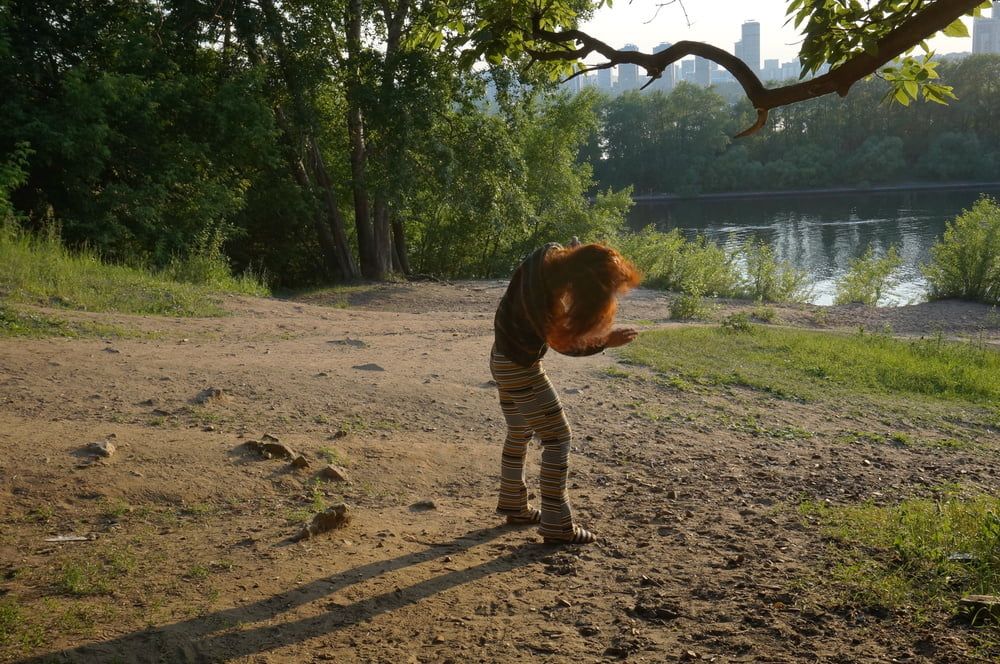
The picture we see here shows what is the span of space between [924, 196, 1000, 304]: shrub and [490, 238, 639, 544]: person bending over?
1724 centimetres

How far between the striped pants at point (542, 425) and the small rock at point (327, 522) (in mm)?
857

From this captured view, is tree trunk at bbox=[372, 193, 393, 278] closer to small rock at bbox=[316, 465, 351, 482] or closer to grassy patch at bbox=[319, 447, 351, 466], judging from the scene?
grassy patch at bbox=[319, 447, 351, 466]

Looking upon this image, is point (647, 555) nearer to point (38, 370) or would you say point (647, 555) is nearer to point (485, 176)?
point (38, 370)

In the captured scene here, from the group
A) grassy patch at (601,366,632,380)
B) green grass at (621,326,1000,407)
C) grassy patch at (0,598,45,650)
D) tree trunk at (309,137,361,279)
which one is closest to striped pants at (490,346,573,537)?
grassy patch at (0,598,45,650)

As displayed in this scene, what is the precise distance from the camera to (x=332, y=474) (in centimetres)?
501

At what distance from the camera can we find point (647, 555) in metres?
4.32

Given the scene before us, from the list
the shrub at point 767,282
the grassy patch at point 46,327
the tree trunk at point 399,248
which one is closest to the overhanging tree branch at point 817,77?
the grassy patch at point 46,327

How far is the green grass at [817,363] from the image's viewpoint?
8.88 metres

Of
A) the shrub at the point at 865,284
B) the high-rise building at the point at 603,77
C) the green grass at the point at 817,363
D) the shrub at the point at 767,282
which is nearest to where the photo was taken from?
the high-rise building at the point at 603,77

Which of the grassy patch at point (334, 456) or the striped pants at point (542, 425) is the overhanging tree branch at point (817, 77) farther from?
the grassy patch at point (334, 456)

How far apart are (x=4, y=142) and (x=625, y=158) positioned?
60.4 meters

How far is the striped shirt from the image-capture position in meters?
3.88

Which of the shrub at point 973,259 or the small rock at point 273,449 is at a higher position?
the shrub at point 973,259

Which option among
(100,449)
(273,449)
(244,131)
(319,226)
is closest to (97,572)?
(100,449)
